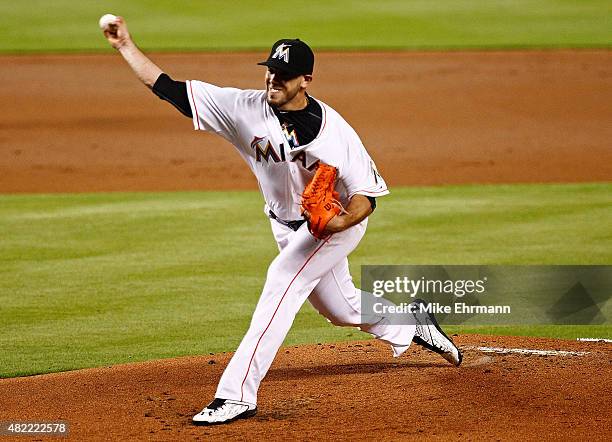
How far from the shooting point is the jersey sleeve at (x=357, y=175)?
5.04 meters

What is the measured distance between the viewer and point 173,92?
199 inches

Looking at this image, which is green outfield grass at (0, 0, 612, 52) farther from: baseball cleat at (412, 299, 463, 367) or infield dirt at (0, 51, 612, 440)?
baseball cleat at (412, 299, 463, 367)

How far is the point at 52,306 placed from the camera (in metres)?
7.57

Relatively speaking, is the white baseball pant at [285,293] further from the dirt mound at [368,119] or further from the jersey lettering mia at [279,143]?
the dirt mound at [368,119]

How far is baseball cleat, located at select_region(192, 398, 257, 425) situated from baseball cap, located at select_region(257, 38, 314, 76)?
1.49m

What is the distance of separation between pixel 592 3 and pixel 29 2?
48.9 feet

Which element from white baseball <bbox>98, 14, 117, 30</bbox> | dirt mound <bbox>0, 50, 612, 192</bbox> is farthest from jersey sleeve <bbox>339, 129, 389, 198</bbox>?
dirt mound <bbox>0, 50, 612, 192</bbox>

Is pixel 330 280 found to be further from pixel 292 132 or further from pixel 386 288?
pixel 386 288

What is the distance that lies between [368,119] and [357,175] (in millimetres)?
11333

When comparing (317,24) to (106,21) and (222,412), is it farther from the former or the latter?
(222,412)

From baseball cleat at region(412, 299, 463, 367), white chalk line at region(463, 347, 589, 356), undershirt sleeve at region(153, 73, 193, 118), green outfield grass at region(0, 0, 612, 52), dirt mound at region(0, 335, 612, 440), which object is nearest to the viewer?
dirt mound at region(0, 335, 612, 440)

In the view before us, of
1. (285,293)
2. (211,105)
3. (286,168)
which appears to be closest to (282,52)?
(211,105)

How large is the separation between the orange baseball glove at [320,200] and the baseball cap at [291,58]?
1.49ft

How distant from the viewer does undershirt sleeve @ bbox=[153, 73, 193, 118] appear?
5055mm
